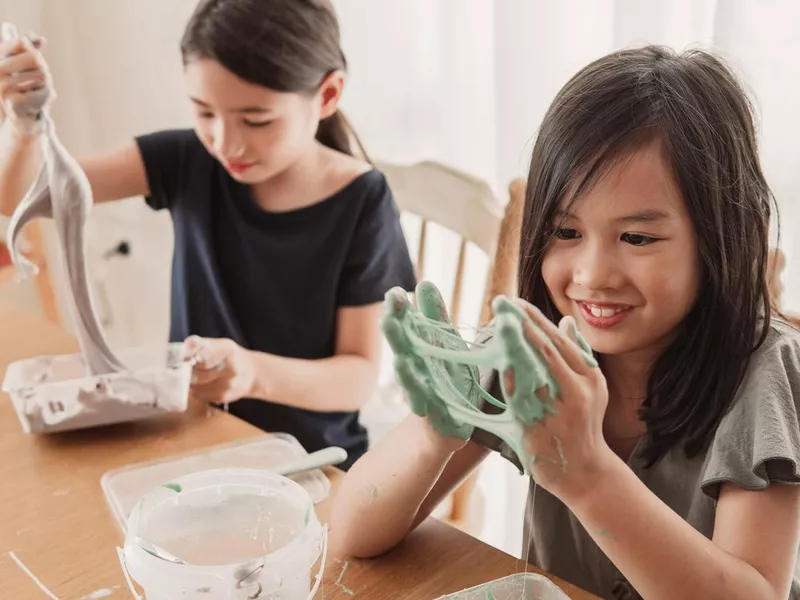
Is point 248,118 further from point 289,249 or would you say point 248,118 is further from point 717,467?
point 717,467

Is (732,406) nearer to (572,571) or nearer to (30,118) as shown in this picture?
(572,571)

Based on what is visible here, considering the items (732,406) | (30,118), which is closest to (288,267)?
(30,118)

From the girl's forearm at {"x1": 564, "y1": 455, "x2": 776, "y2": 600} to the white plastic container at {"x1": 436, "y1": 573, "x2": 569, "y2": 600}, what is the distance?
7 centimetres

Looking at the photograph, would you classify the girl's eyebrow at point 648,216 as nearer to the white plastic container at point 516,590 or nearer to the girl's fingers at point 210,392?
the white plastic container at point 516,590

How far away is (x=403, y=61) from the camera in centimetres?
145

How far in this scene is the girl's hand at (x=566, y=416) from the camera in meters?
0.51

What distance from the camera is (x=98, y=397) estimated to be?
2.93 feet

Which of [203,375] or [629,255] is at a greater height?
[629,255]

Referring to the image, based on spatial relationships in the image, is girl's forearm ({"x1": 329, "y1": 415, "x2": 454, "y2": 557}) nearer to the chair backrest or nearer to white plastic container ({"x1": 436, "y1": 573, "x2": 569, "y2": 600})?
white plastic container ({"x1": 436, "y1": 573, "x2": 569, "y2": 600})

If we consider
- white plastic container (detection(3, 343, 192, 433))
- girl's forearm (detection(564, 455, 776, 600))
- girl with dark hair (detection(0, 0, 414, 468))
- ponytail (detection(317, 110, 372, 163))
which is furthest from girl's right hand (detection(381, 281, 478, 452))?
ponytail (detection(317, 110, 372, 163))

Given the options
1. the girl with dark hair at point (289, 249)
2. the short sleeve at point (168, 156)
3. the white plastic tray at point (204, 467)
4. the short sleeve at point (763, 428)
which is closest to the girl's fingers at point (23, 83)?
the girl with dark hair at point (289, 249)

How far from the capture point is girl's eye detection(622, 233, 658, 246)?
2.15ft

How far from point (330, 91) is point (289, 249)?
24 centimetres

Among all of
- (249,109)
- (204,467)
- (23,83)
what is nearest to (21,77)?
(23,83)
